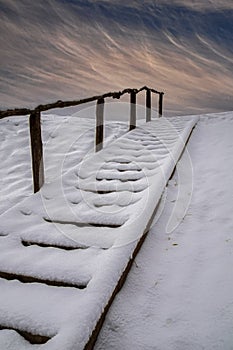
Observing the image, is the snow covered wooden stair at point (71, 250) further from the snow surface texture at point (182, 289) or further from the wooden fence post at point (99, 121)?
the wooden fence post at point (99, 121)

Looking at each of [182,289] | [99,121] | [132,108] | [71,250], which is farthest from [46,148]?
[182,289]

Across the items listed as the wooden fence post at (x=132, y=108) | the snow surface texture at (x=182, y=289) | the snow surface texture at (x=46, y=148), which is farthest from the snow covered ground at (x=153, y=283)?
the wooden fence post at (x=132, y=108)

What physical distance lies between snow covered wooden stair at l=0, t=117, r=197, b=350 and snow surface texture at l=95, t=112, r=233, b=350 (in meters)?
0.12

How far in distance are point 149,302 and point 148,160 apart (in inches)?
106

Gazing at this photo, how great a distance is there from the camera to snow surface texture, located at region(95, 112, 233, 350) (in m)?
1.62

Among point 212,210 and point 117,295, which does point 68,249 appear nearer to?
point 117,295

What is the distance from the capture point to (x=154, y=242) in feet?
8.06

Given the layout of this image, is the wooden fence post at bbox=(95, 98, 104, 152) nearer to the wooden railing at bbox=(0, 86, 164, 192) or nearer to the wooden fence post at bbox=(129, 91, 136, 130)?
the wooden railing at bbox=(0, 86, 164, 192)

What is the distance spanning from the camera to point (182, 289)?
1946 millimetres

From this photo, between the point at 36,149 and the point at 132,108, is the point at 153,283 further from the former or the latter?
the point at 132,108

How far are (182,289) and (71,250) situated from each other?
83 centimetres

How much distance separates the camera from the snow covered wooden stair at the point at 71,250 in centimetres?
161

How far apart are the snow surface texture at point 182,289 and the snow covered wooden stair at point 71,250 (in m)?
0.12

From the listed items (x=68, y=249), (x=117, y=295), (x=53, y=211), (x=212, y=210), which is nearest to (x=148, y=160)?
(x=212, y=210)
